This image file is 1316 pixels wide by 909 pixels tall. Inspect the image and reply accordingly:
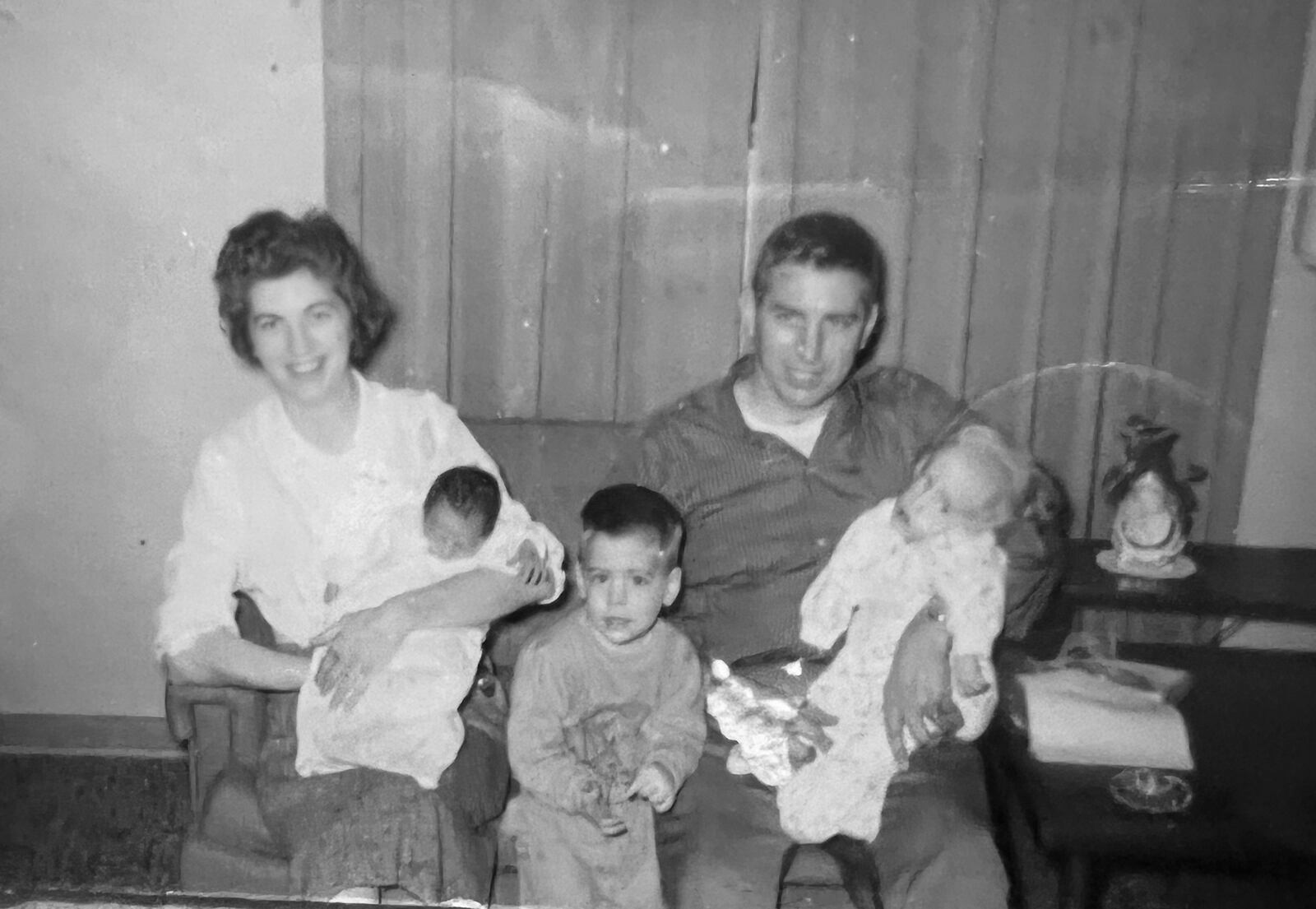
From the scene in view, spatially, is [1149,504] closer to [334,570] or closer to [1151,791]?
[1151,791]

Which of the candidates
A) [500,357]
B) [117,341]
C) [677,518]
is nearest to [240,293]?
[117,341]

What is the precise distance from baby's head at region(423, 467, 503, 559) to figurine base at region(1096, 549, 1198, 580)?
68 centimetres

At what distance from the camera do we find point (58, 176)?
44.4 inches

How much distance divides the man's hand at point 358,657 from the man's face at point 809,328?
479mm

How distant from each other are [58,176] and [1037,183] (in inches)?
38.8

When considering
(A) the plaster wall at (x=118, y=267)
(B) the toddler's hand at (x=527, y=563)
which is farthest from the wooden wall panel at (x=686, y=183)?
(A) the plaster wall at (x=118, y=267)

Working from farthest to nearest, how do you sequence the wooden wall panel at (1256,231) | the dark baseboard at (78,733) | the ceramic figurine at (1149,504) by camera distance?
the dark baseboard at (78,733)
the ceramic figurine at (1149,504)
the wooden wall panel at (1256,231)

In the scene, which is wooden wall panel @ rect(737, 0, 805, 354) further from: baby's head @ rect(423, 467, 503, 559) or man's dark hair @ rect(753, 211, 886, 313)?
baby's head @ rect(423, 467, 503, 559)

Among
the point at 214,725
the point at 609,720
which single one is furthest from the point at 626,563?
the point at 214,725

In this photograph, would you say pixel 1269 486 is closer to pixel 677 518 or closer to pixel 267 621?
pixel 677 518

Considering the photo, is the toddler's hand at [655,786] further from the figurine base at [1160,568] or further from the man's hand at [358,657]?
the figurine base at [1160,568]

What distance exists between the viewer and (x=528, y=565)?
3.89ft

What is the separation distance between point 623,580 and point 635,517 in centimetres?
6

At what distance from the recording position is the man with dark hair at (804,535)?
1.14 metres
